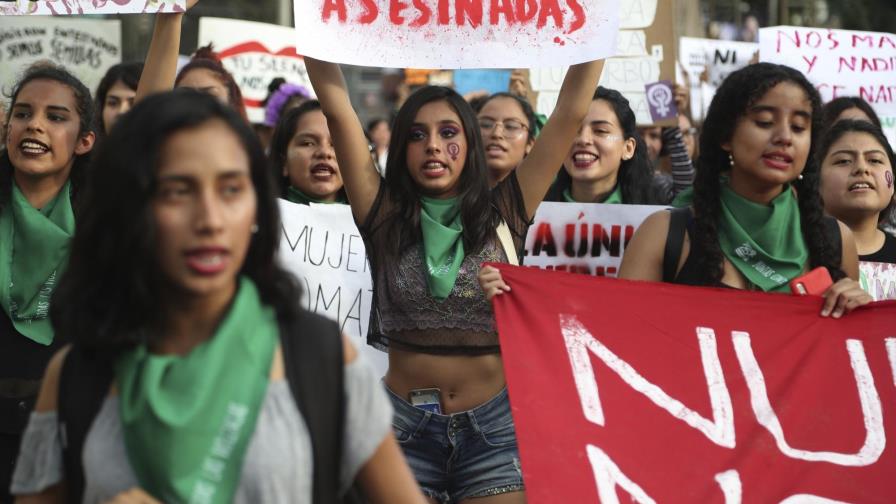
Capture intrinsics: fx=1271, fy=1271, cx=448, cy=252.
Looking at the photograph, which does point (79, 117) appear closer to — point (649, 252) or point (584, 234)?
point (649, 252)

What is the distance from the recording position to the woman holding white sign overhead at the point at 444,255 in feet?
13.1

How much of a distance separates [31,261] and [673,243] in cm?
201

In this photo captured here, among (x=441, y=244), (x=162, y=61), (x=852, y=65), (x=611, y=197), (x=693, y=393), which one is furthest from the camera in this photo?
(x=852, y=65)

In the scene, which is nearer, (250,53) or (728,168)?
(728,168)

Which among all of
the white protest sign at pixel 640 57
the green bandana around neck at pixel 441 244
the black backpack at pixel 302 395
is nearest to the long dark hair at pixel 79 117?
the green bandana around neck at pixel 441 244

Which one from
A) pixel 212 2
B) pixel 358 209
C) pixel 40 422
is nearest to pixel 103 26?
pixel 358 209

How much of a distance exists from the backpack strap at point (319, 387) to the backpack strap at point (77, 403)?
1.06 ft

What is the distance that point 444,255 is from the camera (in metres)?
4.05

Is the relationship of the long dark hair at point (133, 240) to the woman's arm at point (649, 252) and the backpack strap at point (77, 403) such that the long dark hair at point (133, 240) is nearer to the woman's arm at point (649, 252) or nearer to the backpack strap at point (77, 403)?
the backpack strap at point (77, 403)

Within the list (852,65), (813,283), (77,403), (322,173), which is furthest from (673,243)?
(852,65)

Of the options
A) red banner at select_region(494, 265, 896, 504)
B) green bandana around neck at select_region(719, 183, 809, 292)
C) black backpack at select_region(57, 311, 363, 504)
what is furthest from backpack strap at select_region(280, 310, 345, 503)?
green bandana around neck at select_region(719, 183, 809, 292)

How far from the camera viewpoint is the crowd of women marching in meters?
2.17

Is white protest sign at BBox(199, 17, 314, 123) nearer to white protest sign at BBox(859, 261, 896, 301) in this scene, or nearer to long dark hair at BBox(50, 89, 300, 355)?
white protest sign at BBox(859, 261, 896, 301)

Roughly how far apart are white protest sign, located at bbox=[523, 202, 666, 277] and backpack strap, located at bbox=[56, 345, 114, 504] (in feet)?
11.6
